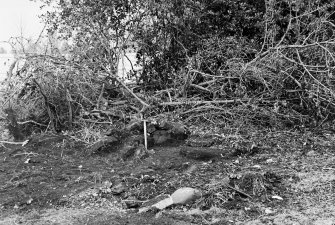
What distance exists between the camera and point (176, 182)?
414 cm

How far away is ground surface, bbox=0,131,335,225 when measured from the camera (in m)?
3.54

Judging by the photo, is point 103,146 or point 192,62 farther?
point 192,62

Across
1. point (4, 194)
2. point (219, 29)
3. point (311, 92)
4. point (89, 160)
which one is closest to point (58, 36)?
point (219, 29)

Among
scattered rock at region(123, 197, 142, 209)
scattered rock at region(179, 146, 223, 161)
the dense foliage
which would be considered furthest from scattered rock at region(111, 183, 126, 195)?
the dense foliage

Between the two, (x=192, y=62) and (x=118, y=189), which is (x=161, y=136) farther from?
(x=192, y=62)

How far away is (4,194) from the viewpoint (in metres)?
4.18

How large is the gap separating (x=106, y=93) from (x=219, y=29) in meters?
2.23

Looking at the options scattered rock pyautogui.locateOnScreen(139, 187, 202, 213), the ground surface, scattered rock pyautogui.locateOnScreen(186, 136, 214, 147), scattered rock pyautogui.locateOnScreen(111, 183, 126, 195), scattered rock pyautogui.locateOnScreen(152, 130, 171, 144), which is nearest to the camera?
the ground surface

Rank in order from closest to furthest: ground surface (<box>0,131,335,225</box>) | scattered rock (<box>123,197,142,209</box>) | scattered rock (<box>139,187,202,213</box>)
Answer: ground surface (<box>0,131,335,225</box>) → scattered rock (<box>139,187,202,213</box>) → scattered rock (<box>123,197,142,209</box>)

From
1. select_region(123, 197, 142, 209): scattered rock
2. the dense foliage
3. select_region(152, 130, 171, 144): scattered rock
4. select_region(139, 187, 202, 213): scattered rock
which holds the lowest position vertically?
select_region(123, 197, 142, 209): scattered rock

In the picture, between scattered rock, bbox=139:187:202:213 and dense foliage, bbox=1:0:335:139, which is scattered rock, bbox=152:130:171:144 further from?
scattered rock, bbox=139:187:202:213

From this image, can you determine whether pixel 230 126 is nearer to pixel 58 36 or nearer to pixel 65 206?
pixel 65 206

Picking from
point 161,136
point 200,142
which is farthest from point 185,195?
point 161,136

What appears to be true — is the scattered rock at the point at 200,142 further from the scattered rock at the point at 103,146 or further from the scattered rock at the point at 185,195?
the scattered rock at the point at 185,195
